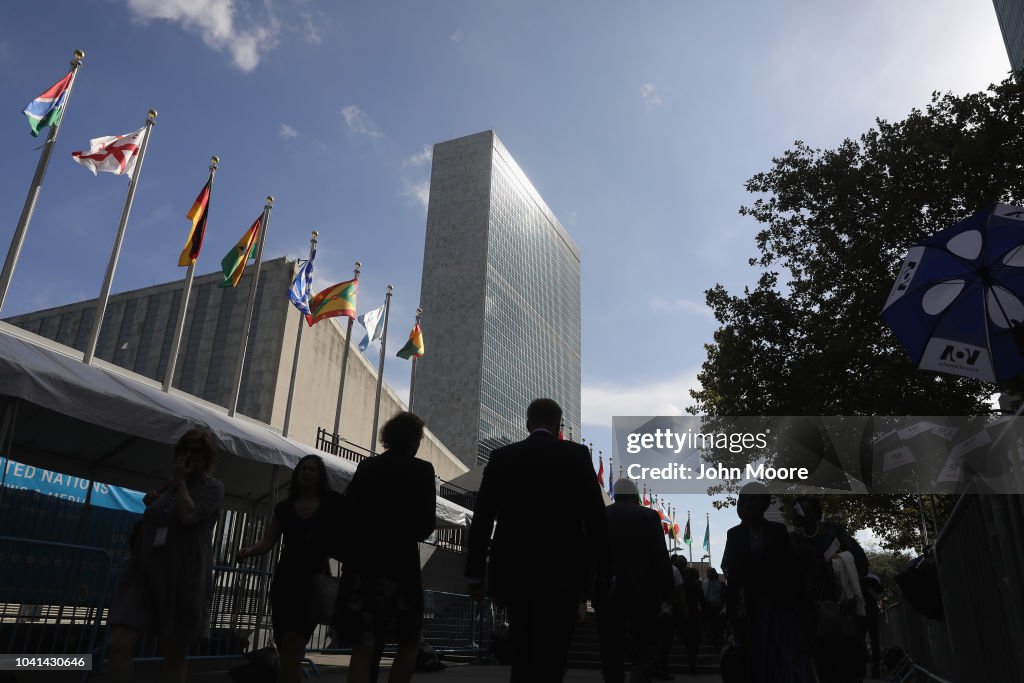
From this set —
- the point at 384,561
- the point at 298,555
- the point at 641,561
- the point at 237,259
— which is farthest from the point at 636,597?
the point at 237,259

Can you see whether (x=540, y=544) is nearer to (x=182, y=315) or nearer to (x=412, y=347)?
(x=182, y=315)

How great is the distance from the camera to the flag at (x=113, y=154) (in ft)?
35.9

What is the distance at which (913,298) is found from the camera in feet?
20.6

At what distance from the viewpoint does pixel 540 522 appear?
11.4 feet

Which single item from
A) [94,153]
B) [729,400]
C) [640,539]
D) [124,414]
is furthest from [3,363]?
[729,400]

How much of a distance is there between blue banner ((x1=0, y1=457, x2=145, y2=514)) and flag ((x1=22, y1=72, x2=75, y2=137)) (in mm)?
4886

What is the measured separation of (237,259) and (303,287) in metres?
1.69

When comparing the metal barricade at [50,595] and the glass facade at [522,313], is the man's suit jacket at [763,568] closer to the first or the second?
the metal barricade at [50,595]

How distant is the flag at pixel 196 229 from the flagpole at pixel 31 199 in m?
2.55

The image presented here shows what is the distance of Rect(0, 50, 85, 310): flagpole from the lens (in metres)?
9.54

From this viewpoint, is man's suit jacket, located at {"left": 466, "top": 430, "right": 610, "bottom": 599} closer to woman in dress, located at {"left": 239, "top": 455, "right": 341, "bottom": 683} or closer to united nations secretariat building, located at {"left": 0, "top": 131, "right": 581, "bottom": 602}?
woman in dress, located at {"left": 239, "top": 455, "right": 341, "bottom": 683}

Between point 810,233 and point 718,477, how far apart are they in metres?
7.40

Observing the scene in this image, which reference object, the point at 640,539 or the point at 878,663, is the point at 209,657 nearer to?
the point at 640,539

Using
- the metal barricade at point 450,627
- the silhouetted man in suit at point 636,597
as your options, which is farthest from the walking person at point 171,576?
the metal barricade at point 450,627
